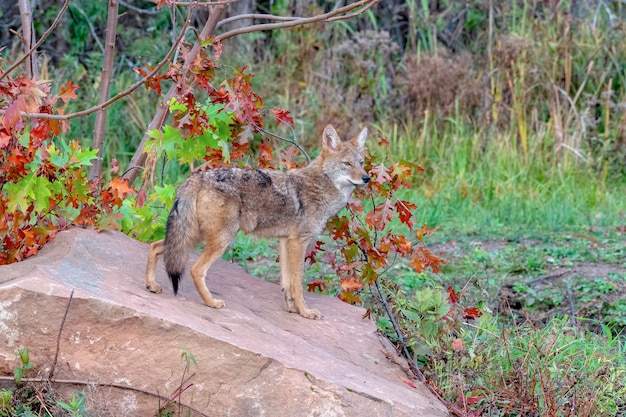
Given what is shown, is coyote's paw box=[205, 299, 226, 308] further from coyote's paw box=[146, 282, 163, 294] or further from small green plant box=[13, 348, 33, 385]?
small green plant box=[13, 348, 33, 385]

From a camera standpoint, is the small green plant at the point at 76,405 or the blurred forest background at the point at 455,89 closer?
the small green plant at the point at 76,405

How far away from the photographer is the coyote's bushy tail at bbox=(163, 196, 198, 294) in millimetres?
4961

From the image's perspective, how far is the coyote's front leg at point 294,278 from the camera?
18.6 ft

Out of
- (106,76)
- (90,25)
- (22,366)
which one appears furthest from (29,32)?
(90,25)

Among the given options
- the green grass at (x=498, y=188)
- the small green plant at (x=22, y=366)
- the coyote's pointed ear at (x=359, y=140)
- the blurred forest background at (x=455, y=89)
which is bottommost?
the green grass at (x=498, y=188)

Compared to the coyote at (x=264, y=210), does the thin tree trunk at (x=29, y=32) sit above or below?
above

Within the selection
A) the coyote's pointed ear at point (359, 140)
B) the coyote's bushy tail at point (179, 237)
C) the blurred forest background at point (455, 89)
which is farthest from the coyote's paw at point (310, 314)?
the blurred forest background at point (455, 89)

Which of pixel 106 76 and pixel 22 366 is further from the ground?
pixel 106 76

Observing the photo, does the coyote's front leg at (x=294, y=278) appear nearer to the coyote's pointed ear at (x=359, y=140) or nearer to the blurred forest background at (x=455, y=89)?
the coyote's pointed ear at (x=359, y=140)

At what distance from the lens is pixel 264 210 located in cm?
561

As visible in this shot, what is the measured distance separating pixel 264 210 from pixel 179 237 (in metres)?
0.71

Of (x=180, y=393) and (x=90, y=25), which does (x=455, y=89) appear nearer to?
(x=90, y=25)

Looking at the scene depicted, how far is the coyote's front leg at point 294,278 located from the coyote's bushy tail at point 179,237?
760mm

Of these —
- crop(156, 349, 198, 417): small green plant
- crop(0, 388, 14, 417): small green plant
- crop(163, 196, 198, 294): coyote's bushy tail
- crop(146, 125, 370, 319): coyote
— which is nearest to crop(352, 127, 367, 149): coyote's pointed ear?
crop(146, 125, 370, 319): coyote
